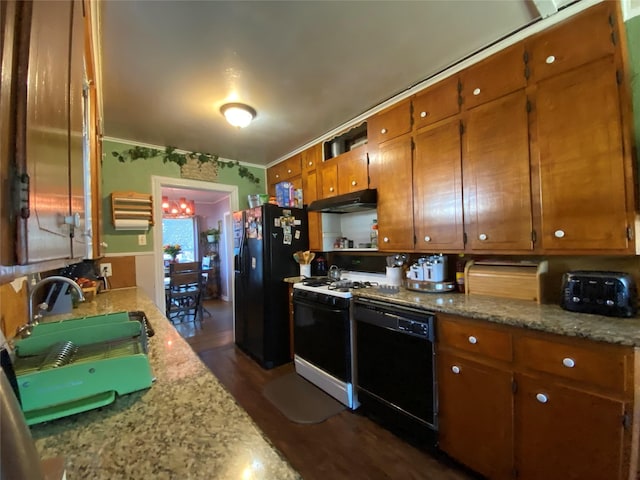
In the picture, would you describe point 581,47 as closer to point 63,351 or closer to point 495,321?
point 495,321

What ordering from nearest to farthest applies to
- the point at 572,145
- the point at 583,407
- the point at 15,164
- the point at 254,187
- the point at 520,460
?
1. the point at 15,164
2. the point at 583,407
3. the point at 520,460
4. the point at 572,145
5. the point at 254,187

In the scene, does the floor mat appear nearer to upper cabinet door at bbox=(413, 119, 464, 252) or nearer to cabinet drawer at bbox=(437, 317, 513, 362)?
cabinet drawer at bbox=(437, 317, 513, 362)

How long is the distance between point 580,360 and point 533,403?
0.98ft

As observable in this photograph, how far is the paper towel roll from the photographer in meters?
2.90

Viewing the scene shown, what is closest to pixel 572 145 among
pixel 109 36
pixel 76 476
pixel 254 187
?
pixel 76 476

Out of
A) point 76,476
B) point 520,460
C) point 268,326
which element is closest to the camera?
point 76,476

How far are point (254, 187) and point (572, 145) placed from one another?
11.0 feet

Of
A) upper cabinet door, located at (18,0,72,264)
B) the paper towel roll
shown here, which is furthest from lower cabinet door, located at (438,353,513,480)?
the paper towel roll

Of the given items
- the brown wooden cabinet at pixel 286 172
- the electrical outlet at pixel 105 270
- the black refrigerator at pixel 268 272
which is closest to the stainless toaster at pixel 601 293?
the black refrigerator at pixel 268 272

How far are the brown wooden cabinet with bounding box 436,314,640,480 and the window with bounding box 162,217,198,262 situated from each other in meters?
6.96

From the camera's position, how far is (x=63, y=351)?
0.91 meters

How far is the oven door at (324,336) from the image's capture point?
2.16 metres

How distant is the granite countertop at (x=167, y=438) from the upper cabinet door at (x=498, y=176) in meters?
1.68

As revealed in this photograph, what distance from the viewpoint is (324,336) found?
2354 millimetres
